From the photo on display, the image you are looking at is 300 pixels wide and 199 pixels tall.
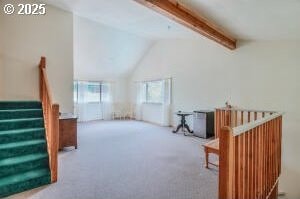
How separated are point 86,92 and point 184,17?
21.5 feet

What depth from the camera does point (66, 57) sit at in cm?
515

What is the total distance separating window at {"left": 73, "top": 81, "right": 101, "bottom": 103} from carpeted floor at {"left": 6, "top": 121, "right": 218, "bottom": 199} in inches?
149

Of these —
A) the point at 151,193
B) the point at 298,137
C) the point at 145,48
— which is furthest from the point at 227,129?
the point at 145,48

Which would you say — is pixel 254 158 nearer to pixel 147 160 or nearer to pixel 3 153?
pixel 147 160

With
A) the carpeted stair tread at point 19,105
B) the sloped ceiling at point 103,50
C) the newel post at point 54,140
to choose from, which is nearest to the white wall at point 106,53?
the sloped ceiling at point 103,50

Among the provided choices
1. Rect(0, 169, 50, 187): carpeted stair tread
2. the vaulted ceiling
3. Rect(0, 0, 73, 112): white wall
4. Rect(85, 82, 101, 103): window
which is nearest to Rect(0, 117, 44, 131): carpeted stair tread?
Rect(0, 169, 50, 187): carpeted stair tread

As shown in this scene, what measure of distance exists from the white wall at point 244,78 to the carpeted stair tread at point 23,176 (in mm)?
4588

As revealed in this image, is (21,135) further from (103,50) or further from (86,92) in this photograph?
(86,92)

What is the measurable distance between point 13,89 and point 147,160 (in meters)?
3.07

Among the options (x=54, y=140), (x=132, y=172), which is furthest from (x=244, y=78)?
(x=54, y=140)

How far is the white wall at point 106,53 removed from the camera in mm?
6480

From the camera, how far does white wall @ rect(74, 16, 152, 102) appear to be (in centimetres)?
648

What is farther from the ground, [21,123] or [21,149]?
[21,123]

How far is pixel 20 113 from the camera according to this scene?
3764mm
